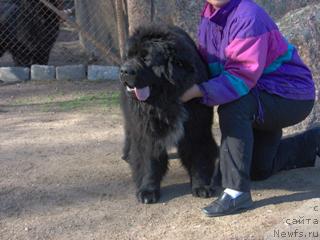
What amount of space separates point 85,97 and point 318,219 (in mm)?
4003

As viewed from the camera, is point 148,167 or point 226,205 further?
point 148,167

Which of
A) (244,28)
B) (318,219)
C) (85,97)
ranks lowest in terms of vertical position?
(85,97)

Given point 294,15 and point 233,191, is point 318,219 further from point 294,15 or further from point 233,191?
point 294,15

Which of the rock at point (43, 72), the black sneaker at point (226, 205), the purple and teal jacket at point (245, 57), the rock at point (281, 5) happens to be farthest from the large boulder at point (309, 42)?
the rock at point (43, 72)

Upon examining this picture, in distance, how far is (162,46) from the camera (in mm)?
3449

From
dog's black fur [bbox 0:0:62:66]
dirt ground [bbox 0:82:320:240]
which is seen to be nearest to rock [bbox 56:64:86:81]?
dog's black fur [bbox 0:0:62:66]

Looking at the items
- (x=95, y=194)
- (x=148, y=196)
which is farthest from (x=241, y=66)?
(x=95, y=194)

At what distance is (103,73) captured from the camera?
25.1 feet

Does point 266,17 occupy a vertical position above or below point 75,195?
above

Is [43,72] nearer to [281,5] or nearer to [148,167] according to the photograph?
[281,5]

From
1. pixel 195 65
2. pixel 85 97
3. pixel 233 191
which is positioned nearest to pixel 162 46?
pixel 195 65

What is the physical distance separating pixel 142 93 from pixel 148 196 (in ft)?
2.49

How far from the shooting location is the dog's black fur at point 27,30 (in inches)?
320

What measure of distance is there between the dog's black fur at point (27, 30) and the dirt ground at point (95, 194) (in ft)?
8.57
